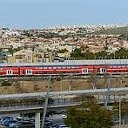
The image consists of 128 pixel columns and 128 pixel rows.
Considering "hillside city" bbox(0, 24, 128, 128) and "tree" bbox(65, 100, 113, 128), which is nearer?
"tree" bbox(65, 100, 113, 128)

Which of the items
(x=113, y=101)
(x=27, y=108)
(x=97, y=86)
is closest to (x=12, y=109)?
→ (x=27, y=108)

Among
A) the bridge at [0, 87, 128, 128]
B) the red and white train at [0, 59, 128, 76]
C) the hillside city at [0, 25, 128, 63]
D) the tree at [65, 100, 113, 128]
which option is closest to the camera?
the tree at [65, 100, 113, 128]

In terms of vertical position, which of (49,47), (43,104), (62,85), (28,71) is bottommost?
(62,85)

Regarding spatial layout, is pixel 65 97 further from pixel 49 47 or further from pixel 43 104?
pixel 49 47

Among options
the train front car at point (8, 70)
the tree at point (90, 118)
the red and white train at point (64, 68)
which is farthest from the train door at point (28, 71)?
the tree at point (90, 118)

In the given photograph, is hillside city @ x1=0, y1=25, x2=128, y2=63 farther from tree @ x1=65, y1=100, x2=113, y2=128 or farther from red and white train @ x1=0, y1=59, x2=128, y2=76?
tree @ x1=65, y1=100, x2=113, y2=128

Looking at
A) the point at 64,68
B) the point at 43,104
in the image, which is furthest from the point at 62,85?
the point at 43,104

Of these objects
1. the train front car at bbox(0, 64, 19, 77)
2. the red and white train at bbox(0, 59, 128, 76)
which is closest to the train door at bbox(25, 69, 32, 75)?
the red and white train at bbox(0, 59, 128, 76)

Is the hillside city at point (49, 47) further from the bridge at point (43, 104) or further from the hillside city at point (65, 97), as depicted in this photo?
the bridge at point (43, 104)
